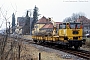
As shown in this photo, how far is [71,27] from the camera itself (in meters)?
26.9

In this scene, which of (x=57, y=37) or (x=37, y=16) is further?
(x=37, y=16)

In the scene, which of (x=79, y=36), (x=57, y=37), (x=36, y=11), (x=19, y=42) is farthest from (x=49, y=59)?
(x=36, y=11)

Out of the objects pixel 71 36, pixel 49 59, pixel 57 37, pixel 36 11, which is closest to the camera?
pixel 49 59

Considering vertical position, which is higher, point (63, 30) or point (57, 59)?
point (63, 30)

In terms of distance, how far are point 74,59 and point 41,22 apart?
282 feet

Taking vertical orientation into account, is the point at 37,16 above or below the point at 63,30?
above

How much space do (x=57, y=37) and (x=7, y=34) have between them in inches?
868

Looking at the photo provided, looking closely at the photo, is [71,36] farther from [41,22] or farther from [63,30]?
[41,22]

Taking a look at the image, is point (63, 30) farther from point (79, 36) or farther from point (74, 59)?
point (74, 59)

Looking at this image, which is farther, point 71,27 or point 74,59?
point 71,27

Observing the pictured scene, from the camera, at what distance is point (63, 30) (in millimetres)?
27516

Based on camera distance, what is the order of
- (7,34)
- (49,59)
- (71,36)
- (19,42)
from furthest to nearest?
(71,36) < (49,59) < (19,42) < (7,34)

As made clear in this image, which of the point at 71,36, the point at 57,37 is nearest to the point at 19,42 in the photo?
the point at 71,36

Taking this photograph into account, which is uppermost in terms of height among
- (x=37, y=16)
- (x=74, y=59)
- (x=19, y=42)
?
(x=37, y=16)
